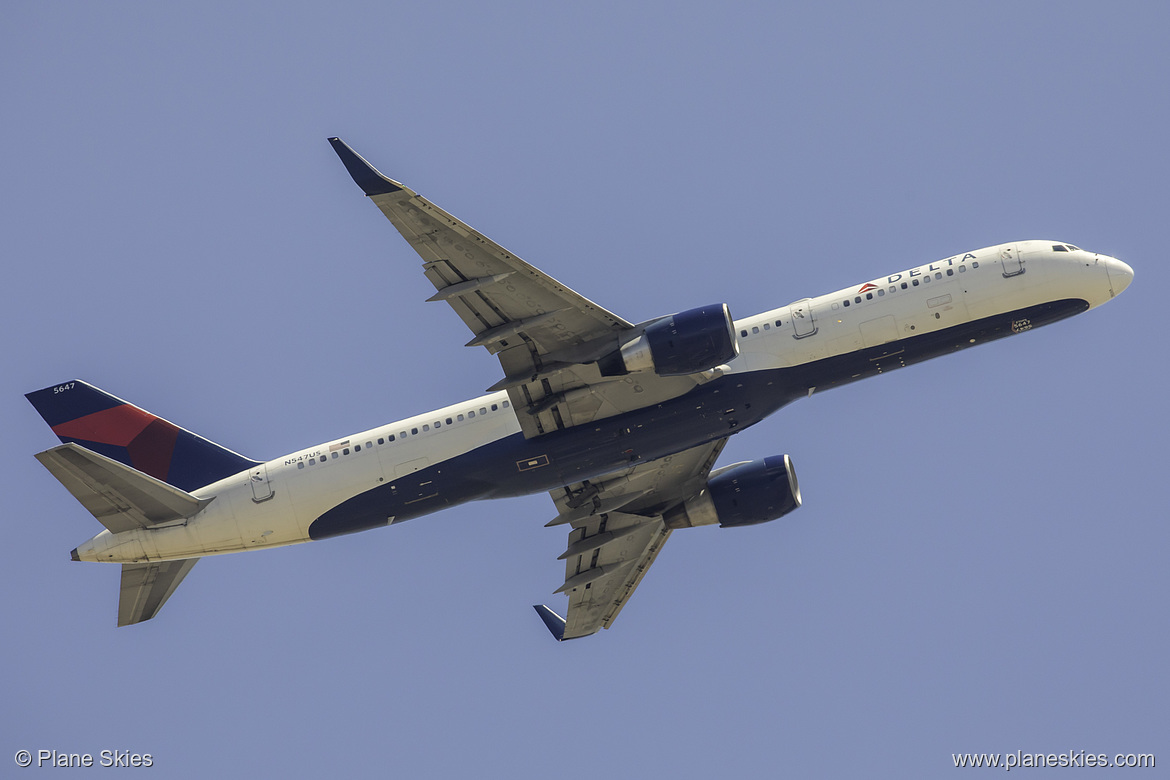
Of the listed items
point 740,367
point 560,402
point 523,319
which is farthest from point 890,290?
point 523,319

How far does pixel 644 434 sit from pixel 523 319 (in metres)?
6.22

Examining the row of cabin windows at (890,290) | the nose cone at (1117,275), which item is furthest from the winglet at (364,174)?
the nose cone at (1117,275)

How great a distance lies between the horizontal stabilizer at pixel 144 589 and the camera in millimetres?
45938

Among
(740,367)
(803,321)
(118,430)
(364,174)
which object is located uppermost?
(364,174)

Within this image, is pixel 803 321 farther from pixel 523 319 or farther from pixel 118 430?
pixel 118 430

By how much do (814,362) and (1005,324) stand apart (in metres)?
7.15

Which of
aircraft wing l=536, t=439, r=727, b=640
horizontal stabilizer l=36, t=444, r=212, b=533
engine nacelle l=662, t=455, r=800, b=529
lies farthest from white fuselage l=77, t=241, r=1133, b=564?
engine nacelle l=662, t=455, r=800, b=529

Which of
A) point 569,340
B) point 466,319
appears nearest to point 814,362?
point 569,340

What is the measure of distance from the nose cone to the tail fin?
34.2 metres

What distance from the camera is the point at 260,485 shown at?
146ft

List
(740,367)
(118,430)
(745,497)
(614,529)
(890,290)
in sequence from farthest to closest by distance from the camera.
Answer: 1. (614,529)
2. (745,497)
3. (118,430)
4. (890,290)
5. (740,367)

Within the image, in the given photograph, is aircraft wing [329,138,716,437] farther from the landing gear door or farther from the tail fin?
the tail fin

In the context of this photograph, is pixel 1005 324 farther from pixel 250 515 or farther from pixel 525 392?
pixel 250 515

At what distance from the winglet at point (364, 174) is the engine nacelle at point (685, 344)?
10.1m
